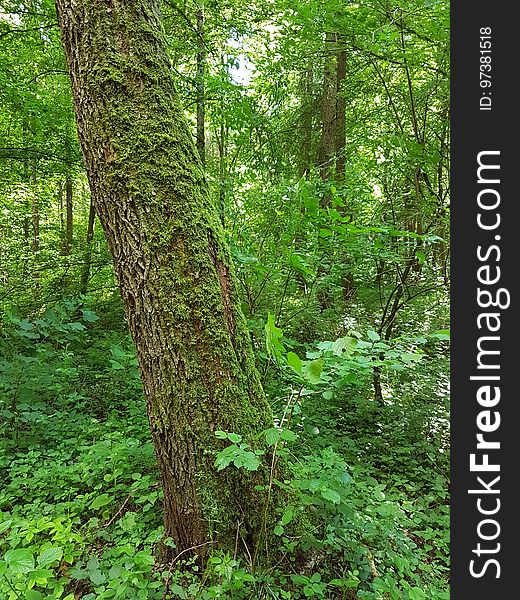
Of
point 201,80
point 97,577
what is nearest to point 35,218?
point 201,80

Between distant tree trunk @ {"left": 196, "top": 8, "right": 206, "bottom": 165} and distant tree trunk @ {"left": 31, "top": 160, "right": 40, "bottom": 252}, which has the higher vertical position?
distant tree trunk @ {"left": 196, "top": 8, "right": 206, "bottom": 165}

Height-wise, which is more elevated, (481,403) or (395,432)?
(481,403)

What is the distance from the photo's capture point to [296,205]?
3102 mm

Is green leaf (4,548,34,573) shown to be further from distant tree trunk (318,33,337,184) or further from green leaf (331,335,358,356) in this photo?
distant tree trunk (318,33,337,184)

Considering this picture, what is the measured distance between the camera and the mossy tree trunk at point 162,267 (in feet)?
5.58

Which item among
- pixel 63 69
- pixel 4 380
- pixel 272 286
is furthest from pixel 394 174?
pixel 63 69

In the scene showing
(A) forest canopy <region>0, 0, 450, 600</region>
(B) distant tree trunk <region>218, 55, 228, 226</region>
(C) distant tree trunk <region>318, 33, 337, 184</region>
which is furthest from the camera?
(C) distant tree trunk <region>318, 33, 337, 184</region>

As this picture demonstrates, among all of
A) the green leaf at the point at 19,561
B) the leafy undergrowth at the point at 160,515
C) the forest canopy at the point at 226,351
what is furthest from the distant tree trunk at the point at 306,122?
the green leaf at the point at 19,561

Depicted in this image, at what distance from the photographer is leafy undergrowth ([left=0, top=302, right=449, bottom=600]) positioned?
1.57m

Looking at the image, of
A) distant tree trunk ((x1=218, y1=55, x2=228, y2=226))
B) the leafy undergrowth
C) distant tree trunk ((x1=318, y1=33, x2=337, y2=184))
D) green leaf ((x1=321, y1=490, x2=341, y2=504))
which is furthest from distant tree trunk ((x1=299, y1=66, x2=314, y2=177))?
green leaf ((x1=321, y1=490, x2=341, y2=504))

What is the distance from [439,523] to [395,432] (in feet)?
3.58

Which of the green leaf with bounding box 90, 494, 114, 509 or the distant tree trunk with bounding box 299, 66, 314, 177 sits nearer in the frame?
the green leaf with bounding box 90, 494, 114, 509

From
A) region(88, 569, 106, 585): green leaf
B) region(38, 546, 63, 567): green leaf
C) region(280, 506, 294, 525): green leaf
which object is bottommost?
region(88, 569, 106, 585): green leaf

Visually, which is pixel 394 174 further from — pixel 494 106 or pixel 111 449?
pixel 111 449
